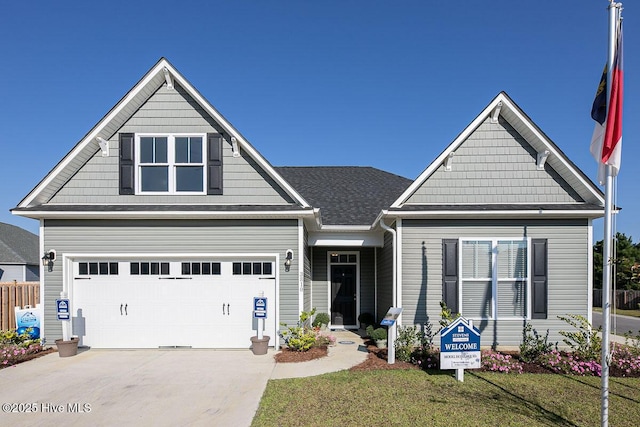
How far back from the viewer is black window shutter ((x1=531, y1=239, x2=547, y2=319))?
9914 millimetres

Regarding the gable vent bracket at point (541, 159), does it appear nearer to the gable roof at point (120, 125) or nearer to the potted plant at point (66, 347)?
the gable roof at point (120, 125)

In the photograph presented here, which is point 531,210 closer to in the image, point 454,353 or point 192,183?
point 454,353

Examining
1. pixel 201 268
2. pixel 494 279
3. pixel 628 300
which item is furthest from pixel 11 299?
pixel 628 300

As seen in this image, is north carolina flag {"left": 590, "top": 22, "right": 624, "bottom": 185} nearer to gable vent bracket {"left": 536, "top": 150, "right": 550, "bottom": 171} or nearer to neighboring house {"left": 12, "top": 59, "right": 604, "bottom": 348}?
neighboring house {"left": 12, "top": 59, "right": 604, "bottom": 348}

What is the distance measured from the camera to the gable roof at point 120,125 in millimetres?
10133

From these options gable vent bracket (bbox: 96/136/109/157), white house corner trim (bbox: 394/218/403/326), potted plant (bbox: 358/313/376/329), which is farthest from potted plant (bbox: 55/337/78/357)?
potted plant (bbox: 358/313/376/329)

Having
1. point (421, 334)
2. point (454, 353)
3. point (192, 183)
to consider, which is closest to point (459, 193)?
point (421, 334)

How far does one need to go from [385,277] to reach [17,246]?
23391 mm

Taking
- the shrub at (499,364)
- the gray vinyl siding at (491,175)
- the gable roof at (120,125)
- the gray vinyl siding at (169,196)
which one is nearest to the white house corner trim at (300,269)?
the gable roof at (120,125)

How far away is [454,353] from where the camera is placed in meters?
7.65

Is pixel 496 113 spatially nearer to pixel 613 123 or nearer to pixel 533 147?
pixel 533 147

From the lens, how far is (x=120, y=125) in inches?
413

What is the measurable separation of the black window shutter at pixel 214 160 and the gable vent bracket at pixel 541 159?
772 cm

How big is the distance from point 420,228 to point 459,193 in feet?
4.23
